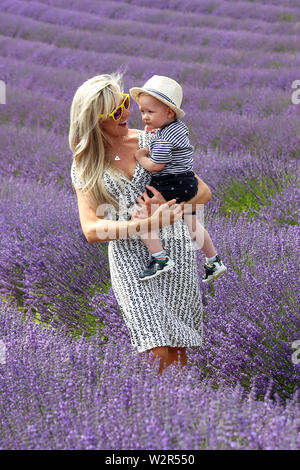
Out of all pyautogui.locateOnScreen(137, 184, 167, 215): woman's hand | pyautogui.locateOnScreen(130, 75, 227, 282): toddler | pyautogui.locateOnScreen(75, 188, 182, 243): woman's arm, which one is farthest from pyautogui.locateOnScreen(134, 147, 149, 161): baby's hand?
pyautogui.locateOnScreen(75, 188, 182, 243): woman's arm

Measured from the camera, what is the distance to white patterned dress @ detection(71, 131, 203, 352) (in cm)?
196

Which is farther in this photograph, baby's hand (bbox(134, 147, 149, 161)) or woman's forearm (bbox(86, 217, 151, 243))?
baby's hand (bbox(134, 147, 149, 161))

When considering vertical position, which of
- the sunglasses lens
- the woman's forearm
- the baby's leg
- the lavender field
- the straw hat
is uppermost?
the straw hat

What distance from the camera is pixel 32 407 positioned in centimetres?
164

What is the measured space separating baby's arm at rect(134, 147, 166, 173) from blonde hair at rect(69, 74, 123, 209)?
0.09 metres

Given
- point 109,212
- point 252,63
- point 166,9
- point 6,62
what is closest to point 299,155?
point 109,212

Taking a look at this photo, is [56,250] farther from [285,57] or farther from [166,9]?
[166,9]

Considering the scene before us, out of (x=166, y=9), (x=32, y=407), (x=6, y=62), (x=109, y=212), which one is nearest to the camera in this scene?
(x=32, y=407)

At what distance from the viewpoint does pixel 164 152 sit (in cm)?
193

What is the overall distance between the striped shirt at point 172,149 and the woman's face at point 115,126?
0.36 ft

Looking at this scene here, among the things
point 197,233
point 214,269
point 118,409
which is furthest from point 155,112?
point 118,409

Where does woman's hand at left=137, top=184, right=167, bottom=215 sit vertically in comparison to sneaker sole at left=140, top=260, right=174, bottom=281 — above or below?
above

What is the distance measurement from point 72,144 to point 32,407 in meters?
0.82

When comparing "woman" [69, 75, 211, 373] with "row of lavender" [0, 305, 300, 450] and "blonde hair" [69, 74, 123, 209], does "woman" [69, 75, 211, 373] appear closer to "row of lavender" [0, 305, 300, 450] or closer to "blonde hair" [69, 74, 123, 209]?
"blonde hair" [69, 74, 123, 209]
